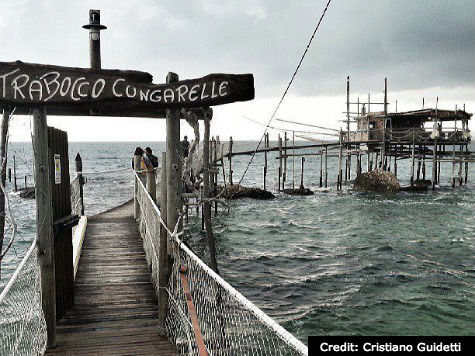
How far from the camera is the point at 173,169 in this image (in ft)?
18.2

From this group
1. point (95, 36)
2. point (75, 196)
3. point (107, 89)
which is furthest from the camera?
point (75, 196)

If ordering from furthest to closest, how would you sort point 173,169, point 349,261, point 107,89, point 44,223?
point 349,261 < point 173,169 < point 44,223 < point 107,89

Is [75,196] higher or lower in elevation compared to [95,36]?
lower

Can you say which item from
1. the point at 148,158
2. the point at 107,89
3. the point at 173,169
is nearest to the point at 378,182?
the point at 148,158

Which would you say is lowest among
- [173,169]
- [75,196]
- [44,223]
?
[75,196]

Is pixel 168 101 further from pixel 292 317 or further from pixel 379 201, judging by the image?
pixel 379 201

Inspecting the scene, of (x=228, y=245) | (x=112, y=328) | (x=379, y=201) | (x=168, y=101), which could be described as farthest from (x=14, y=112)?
(x=379, y=201)

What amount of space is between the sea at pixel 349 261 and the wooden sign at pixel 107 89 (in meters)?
0.77

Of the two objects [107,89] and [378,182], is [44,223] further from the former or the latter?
[378,182]

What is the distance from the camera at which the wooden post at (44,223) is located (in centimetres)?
530

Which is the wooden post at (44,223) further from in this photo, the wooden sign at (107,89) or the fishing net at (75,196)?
the fishing net at (75,196)

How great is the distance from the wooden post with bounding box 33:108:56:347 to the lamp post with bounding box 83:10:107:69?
1.04 m

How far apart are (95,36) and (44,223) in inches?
103

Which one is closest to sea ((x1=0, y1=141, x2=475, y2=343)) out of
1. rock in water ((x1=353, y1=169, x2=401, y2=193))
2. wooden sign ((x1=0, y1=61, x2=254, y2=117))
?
wooden sign ((x1=0, y1=61, x2=254, y2=117))
